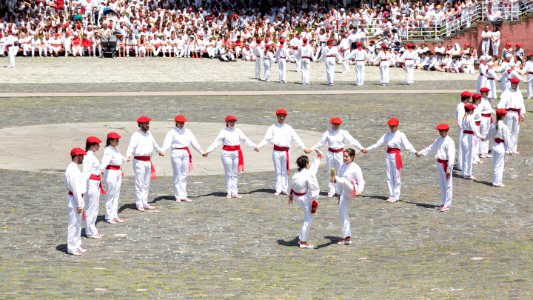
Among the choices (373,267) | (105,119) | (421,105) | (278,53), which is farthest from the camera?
(278,53)

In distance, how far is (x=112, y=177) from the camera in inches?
731

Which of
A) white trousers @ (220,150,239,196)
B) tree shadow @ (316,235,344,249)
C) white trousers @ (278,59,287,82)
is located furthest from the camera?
white trousers @ (278,59,287,82)

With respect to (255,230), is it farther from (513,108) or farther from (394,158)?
(513,108)

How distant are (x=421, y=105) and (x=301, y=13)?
2310 cm

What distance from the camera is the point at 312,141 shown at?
27625 mm

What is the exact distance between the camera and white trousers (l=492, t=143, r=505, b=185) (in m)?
22.0

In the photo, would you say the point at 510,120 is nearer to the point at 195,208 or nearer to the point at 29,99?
the point at 195,208

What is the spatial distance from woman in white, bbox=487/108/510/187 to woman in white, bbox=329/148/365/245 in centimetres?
570

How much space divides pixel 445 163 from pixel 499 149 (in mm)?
2662

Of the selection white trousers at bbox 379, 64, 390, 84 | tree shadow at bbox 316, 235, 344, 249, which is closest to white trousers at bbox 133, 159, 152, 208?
tree shadow at bbox 316, 235, 344, 249

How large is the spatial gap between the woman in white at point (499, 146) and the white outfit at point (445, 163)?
86.4 inches

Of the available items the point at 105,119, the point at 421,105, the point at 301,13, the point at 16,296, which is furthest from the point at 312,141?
the point at 301,13

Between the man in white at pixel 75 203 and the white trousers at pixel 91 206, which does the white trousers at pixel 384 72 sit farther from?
the man in white at pixel 75 203

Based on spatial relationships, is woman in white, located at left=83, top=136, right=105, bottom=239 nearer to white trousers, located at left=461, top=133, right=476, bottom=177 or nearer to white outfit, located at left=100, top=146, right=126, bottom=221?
white outfit, located at left=100, top=146, right=126, bottom=221
